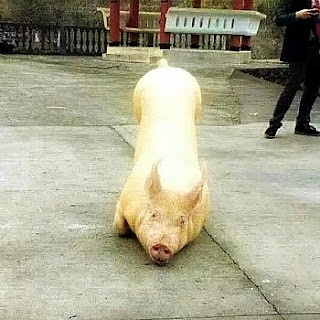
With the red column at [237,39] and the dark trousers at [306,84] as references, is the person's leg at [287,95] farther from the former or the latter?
the red column at [237,39]

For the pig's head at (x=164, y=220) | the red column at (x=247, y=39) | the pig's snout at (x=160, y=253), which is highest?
the pig's head at (x=164, y=220)

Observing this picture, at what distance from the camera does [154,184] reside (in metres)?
4.27

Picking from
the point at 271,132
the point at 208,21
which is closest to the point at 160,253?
the point at 271,132

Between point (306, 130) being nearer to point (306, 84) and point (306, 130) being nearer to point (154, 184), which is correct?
point (306, 84)

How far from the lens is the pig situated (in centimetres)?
418

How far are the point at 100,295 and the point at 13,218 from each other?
1.37 m

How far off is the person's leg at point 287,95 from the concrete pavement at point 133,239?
0.16 m

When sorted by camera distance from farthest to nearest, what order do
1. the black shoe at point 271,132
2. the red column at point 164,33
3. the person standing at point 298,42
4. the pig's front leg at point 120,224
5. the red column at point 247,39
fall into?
the red column at point 247,39 → the red column at point 164,33 → the black shoe at point 271,132 → the person standing at point 298,42 → the pig's front leg at point 120,224

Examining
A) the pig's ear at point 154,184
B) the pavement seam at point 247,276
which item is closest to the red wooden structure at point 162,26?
the pavement seam at point 247,276

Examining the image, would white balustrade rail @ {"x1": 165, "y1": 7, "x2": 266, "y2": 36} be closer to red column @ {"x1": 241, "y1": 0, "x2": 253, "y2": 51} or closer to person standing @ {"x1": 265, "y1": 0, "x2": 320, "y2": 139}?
red column @ {"x1": 241, "y1": 0, "x2": 253, "y2": 51}

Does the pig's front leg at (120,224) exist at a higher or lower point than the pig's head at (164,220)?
lower

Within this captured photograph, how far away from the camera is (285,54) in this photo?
795cm

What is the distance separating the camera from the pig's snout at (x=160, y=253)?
4.09 metres

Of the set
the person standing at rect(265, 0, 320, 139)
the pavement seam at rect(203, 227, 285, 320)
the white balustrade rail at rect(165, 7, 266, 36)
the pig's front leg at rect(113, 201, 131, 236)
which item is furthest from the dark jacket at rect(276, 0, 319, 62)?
the white balustrade rail at rect(165, 7, 266, 36)
